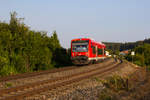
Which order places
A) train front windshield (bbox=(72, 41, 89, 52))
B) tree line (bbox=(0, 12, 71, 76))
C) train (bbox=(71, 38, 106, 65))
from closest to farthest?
tree line (bbox=(0, 12, 71, 76)), train (bbox=(71, 38, 106, 65)), train front windshield (bbox=(72, 41, 89, 52))

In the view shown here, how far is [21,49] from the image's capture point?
656 inches

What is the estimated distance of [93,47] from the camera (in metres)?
22.1

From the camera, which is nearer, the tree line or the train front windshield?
the tree line

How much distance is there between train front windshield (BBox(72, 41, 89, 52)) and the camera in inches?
825

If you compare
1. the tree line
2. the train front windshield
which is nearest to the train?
the train front windshield

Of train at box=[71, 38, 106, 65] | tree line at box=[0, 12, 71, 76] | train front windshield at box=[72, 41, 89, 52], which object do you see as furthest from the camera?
train front windshield at box=[72, 41, 89, 52]

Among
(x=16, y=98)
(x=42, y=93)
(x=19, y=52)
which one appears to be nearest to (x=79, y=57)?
(x=19, y=52)

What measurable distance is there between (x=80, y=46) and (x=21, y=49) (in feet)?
22.8

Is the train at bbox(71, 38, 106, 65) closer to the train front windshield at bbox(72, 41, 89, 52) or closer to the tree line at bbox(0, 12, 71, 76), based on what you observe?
the train front windshield at bbox(72, 41, 89, 52)

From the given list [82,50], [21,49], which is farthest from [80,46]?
[21,49]

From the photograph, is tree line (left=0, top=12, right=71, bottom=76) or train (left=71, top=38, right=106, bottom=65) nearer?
tree line (left=0, top=12, right=71, bottom=76)

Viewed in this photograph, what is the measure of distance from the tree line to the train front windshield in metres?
2.67

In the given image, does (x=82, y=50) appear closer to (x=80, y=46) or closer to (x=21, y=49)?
(x=80, y=46)

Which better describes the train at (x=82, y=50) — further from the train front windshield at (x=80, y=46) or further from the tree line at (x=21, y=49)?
the tree line at (x=21, y=49)
